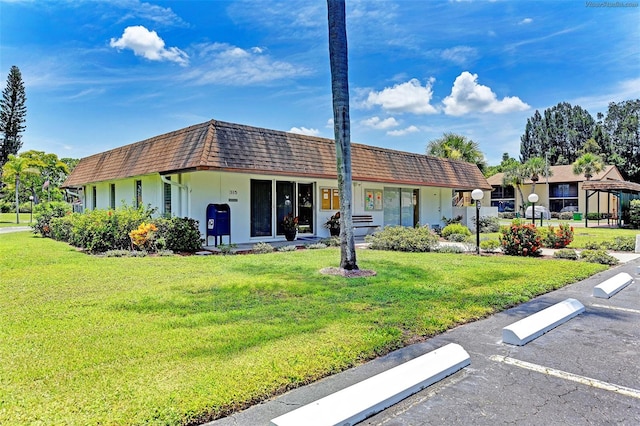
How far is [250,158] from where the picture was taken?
13633mm

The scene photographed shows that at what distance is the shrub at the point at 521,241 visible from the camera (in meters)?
12.1

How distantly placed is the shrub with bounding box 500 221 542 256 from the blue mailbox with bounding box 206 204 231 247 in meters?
8.80

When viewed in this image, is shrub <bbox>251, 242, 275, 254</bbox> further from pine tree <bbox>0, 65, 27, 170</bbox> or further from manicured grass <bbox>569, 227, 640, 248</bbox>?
pine tree <bbox>0, 65, 27, 170</bbox>

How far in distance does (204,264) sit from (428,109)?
62.4 feet

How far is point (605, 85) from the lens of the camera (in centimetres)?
1939

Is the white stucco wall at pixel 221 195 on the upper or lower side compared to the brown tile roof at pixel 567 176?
lower

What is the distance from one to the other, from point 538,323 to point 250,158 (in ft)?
34.2

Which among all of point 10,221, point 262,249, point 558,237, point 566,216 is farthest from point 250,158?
point 566,216

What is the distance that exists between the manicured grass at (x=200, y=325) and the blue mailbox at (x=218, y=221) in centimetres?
354

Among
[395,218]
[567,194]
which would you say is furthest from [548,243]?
[567,194]

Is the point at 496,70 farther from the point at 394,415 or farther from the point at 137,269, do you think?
the point at 394,415

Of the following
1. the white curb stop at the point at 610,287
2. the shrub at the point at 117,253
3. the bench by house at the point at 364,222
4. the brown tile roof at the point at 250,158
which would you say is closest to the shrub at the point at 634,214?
the brown tile roof at the point at 250,158

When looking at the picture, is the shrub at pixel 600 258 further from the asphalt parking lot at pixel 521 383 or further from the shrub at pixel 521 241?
the asphalt parking lot at pixel 521 383

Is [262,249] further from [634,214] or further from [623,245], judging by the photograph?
[634,214]
